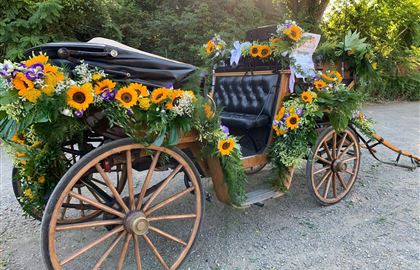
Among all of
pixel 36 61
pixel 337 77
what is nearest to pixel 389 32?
pixel 337 77

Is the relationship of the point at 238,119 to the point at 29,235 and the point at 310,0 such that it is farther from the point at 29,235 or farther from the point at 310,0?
the point at 310,0

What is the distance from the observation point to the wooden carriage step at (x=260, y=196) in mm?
2658

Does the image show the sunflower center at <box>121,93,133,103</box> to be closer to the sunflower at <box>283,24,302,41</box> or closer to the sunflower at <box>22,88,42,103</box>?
the sunflower at <box>22,88,42,103</box>

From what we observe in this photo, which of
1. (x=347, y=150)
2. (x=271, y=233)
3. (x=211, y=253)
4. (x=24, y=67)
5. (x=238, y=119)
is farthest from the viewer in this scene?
(x=347, y=150)

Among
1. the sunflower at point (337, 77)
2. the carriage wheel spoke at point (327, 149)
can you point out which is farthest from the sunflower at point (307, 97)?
the carriage wheel spoke at point (327, 149)

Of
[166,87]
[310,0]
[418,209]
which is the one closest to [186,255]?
[166,87]

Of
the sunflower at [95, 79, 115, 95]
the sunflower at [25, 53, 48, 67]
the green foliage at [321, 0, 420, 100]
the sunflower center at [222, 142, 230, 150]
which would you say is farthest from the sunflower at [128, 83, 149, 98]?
the green foliage at [321, 0, 420, 100]

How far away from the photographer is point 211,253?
8.50ft

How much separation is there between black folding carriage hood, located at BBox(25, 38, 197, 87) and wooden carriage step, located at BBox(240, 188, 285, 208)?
3.81 feet

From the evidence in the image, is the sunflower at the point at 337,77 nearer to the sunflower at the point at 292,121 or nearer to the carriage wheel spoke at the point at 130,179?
the sunflower at the point at 292,121

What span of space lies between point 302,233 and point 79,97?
7.03ft

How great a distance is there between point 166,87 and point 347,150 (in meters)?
2.25

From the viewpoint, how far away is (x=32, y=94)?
1.68 metres

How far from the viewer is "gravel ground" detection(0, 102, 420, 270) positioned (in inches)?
96.8
